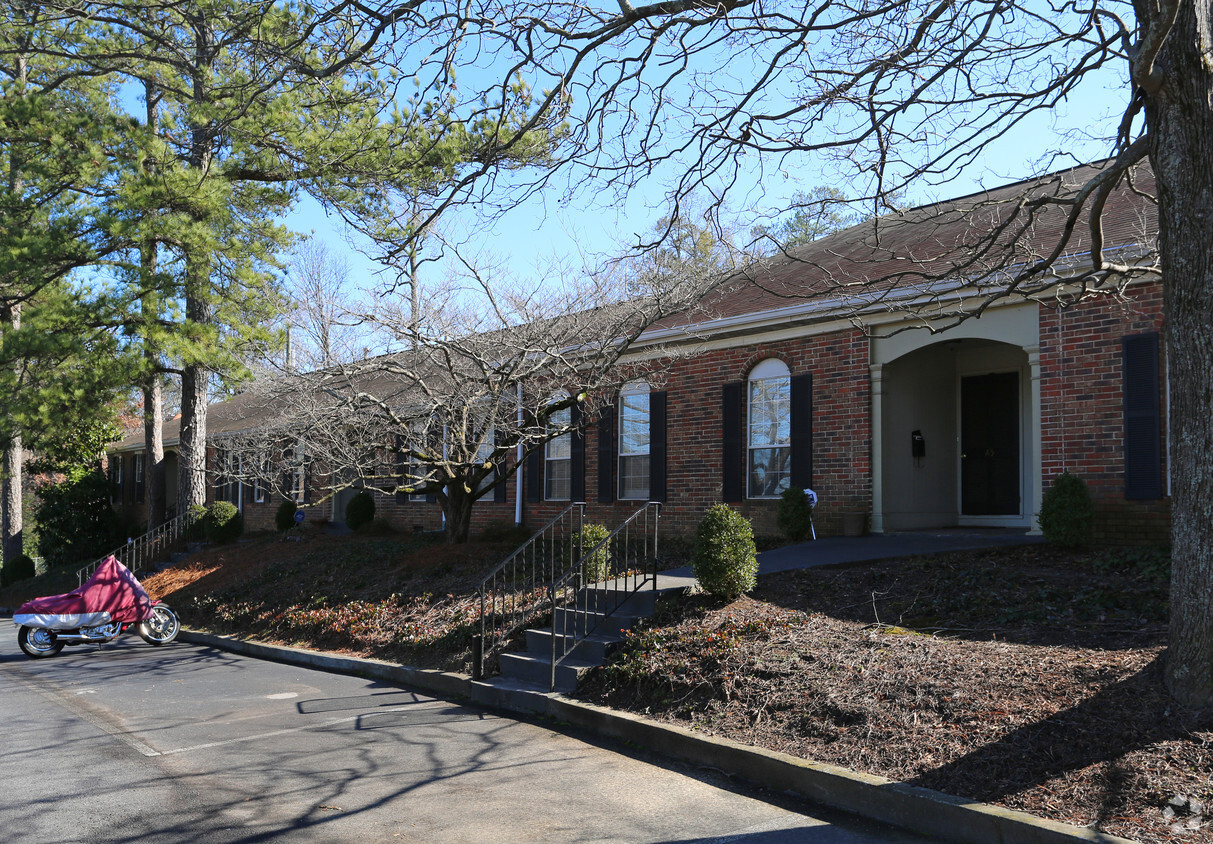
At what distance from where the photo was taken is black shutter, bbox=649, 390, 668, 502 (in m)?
15.1

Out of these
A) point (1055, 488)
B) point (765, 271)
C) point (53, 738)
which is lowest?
point (53, 738)

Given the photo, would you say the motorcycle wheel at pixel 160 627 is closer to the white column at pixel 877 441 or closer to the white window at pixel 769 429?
the white window at pixel 769 429

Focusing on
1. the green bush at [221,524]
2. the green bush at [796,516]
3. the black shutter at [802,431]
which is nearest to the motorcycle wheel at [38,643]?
the green bush at [221,524]

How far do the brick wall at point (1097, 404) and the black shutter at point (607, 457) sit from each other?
703 centimetres

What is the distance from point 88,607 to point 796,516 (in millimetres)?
9306

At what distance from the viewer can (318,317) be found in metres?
15.5

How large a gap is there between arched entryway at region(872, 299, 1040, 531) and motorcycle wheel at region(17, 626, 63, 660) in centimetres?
1086

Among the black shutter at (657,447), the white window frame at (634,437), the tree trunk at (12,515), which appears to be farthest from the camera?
the tree trunk at (12,515)

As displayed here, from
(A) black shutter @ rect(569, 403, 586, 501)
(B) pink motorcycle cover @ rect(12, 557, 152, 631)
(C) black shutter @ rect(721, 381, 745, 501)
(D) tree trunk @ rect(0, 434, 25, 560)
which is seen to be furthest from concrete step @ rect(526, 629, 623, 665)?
(D) tree trunk @ rect(0, 434, 25, 560)

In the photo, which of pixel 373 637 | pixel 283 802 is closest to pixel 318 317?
pixel 373 637

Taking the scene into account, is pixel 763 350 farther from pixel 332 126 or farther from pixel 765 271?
pixel 332 126

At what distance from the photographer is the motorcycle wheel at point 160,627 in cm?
1281

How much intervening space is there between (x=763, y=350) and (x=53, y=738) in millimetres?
10026

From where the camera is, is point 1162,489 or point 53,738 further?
point 1162,489
